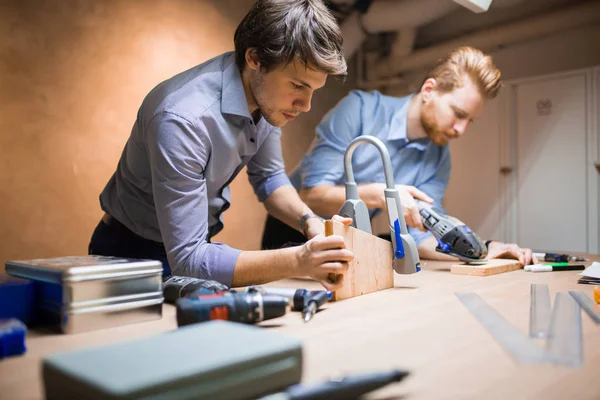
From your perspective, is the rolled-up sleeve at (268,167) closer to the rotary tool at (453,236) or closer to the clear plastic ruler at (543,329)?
the rotary tool at (453,236)

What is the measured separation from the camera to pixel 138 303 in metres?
Result: 0.90

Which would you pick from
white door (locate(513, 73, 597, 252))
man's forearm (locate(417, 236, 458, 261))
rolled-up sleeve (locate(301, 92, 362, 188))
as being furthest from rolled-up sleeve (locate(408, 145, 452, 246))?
white door (locate(513, 73, 597, 252))

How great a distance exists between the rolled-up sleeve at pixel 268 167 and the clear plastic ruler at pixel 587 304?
945mm

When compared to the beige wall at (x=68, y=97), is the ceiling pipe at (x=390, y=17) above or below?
above

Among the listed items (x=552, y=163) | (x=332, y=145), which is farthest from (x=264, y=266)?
(x=552, y=163)

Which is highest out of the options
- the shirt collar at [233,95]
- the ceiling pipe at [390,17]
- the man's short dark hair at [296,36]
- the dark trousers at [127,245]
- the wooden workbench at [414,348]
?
the ceiling pipe at [390,17]

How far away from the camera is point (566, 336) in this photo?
801 millimetres

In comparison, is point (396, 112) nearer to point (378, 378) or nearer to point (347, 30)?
point (378, 378)

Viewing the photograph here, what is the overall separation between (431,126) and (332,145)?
43 cm

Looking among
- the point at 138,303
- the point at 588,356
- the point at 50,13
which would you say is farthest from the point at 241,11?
the point at 588,356

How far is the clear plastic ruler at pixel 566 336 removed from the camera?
A: 27.5 inches

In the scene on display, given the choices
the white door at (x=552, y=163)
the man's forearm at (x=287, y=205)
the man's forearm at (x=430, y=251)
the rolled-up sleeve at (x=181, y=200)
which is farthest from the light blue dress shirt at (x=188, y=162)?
the white door at (x=552, y=163)

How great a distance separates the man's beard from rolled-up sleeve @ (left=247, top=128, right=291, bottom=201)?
67 cm

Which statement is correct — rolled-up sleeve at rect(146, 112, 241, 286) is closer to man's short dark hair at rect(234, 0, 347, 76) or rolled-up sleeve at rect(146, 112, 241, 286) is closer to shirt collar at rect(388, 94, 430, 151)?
man's short dark hair at rect(234, 0, 347, 76)
